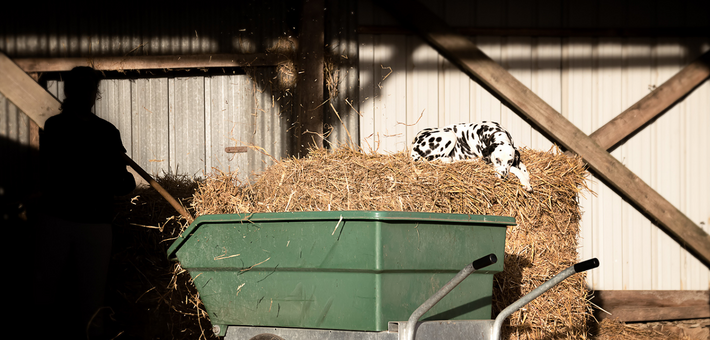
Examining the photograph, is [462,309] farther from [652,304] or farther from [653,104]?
[653,104]

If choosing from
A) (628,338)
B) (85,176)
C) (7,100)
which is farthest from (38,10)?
(628,338)

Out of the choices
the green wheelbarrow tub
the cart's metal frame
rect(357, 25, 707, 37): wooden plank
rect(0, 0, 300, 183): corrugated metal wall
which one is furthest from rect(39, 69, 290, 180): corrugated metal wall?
the cart's metal frame

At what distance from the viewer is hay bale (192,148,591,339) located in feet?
10.7

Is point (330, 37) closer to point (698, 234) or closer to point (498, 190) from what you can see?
point (498, 190)

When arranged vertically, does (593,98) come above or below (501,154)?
above

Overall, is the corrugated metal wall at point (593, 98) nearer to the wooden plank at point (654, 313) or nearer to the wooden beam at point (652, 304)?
the wooden beam at point (652, 304)

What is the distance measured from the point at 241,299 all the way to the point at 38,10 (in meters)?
4.27

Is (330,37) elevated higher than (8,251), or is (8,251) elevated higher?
(330,37)

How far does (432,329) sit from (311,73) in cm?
330

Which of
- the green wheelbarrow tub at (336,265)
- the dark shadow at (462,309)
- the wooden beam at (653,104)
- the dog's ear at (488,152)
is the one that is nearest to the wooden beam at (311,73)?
the dog's ear at (488,152)

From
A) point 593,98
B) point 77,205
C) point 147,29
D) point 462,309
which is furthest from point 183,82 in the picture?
point 593,98

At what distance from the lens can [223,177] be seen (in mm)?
3516

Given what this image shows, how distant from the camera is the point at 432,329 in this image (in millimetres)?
2412

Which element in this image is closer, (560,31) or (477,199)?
(477,199)
